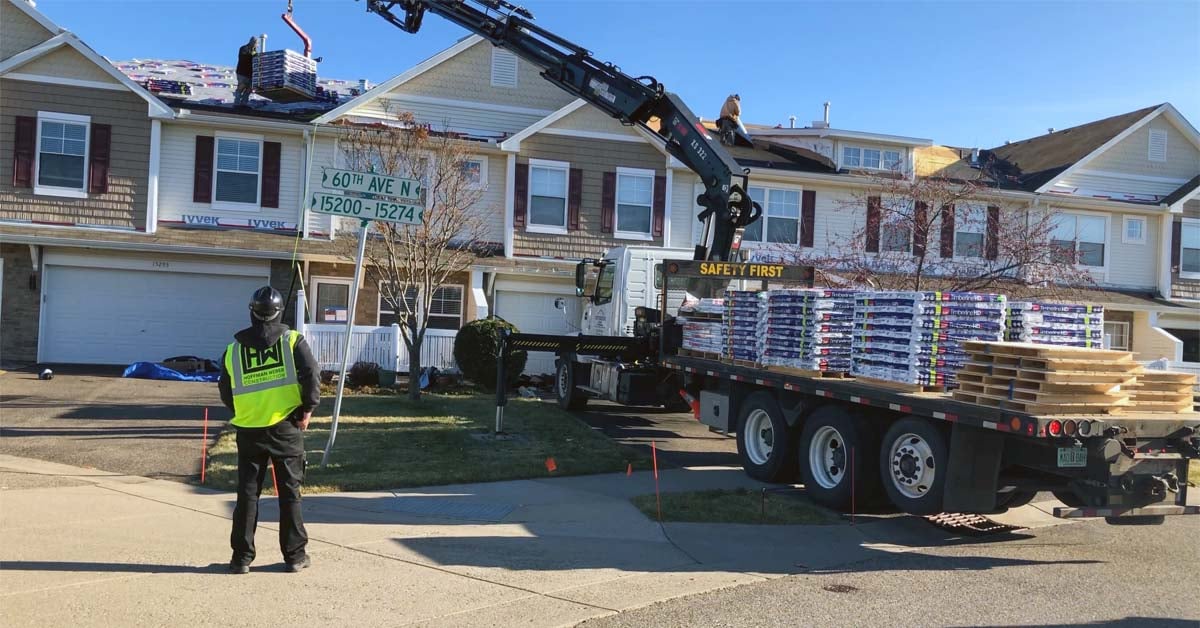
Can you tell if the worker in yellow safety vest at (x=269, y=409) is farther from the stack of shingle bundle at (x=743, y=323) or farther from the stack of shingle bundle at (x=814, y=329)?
the stack of shingle bundle at (x=743, y=323)

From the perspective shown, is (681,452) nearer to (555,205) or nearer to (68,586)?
(68,586)

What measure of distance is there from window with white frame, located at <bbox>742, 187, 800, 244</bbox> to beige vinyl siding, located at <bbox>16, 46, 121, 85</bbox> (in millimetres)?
14753

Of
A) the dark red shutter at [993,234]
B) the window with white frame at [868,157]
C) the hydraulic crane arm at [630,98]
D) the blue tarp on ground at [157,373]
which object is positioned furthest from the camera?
the window with white frame at [868,157]

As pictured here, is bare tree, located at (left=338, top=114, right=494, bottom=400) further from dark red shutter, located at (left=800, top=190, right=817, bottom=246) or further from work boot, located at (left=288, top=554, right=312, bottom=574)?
dark red shutter, located at (left=800, top=190, right=817, bottom=246)

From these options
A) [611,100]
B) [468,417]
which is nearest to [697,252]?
[611,100]

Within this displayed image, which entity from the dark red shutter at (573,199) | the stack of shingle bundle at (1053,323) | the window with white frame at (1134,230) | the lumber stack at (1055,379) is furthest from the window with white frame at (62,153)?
the window with white frame at (1134,230)

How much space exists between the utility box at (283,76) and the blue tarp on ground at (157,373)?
24.5 feet

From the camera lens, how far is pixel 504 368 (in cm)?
1207

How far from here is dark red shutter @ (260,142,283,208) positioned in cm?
2077

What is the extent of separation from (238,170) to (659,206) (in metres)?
9.59

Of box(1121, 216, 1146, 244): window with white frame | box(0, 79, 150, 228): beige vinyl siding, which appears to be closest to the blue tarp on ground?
box(0, 79, 150, 228): beige vinyl siding

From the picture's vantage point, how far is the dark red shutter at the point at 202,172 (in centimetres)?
2042

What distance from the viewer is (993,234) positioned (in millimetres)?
17469

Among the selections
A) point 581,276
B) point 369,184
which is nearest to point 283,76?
point 581,276
